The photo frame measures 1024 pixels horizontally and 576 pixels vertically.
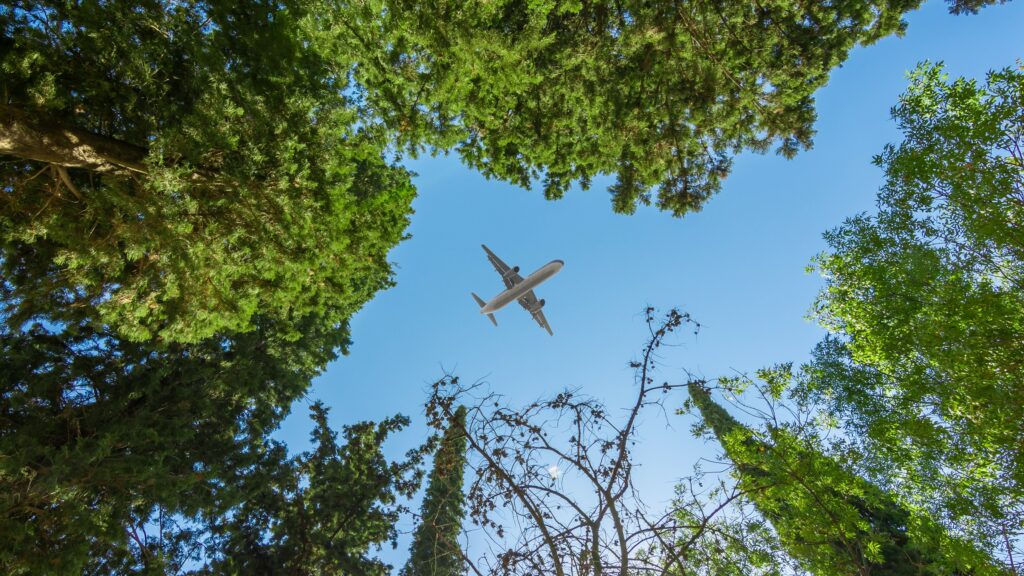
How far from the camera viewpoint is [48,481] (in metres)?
6.51

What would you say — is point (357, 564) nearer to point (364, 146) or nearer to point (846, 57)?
point (364, 146)

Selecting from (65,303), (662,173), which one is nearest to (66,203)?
(65,303)

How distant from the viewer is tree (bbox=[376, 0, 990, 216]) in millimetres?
8234

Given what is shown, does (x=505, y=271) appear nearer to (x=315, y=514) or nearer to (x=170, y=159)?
(x=315, y=514)

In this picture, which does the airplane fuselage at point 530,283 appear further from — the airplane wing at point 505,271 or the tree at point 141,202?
the tree at point 141,202

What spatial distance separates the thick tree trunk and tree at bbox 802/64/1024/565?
1355 centimetres

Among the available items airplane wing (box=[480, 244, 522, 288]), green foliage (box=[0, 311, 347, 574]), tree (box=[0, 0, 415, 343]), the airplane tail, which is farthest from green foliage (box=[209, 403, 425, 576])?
the airplane tail

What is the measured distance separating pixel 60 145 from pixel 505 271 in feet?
60.9

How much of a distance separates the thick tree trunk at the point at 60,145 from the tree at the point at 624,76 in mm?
4437

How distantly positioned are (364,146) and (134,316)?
5041 millimetres

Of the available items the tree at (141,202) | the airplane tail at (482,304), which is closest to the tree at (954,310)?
the tree at (141,202)

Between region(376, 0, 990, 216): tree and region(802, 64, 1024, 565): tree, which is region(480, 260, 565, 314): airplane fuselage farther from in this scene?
region(802, 64, 1024, 565): tree

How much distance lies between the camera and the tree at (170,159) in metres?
6.33

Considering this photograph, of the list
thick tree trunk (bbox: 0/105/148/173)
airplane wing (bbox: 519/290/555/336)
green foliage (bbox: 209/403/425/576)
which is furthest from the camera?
airplane wing (bbox: 519/290/555/336)
